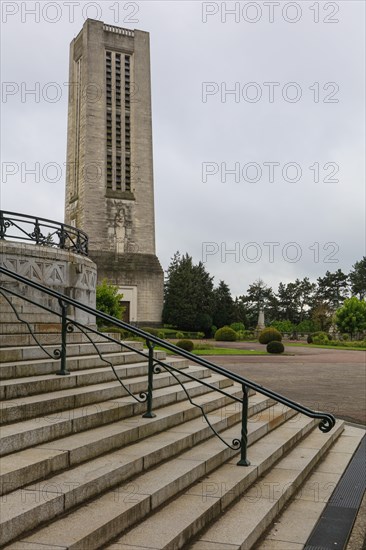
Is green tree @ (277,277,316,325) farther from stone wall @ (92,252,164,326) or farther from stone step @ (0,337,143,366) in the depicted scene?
stone step @ (0,337,143,366)

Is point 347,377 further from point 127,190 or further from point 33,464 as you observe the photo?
point 127,190

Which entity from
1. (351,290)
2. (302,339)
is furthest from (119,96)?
(351,290)

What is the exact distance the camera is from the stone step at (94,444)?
12.5 feet

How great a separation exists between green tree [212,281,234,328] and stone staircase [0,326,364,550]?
5040cm

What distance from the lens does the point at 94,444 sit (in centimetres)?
459

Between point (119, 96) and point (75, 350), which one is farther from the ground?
point (119, 96)

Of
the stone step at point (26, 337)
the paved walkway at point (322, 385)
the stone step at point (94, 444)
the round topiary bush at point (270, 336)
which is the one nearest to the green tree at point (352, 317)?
the round topiary bush at point (270, 336)

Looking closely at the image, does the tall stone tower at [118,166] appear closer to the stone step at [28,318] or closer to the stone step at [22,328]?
the stone step at [28,318]

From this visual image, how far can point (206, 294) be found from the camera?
183 ft

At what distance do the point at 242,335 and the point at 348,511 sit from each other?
4502cm

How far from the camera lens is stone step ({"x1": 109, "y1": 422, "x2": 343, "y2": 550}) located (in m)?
3.82

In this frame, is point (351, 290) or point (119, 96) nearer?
point (119, 96)

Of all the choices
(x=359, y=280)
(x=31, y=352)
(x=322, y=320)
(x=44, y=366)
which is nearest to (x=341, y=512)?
(x=44, y=366)

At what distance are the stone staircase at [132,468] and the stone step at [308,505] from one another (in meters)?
0.01
